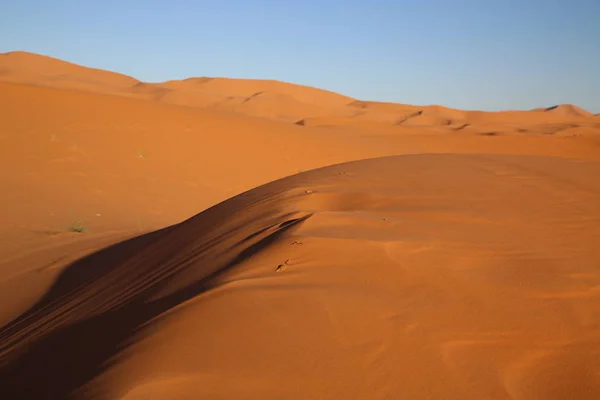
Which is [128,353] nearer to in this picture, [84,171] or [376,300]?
[376,300]

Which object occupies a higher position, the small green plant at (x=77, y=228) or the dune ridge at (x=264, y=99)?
the dune ridge at (x=264, y=99)

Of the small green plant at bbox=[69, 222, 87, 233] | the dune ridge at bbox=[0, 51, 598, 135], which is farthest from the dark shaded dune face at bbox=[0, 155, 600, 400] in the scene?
the dune ridge at bbox=[0, 51, 598, 135]

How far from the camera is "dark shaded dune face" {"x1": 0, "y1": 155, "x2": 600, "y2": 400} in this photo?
199 centimetres

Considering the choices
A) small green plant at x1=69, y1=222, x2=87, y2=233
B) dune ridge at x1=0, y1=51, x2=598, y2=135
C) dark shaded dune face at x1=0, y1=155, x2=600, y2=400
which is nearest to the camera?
dark shaded dune face at x1=0, y1=155, x2=600, y2=400

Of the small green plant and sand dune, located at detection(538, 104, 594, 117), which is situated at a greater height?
sand dune, located at detection(538, 104, 594, 117)

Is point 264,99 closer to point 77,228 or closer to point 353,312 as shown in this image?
point 77,228

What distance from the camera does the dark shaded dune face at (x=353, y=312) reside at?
6.51 ft

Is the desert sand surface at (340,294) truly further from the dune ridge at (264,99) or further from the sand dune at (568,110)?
the sand dune at (568,110)

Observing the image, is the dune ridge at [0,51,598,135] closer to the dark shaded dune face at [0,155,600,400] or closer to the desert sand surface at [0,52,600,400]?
the desert sand surface at [0,52,600,400]

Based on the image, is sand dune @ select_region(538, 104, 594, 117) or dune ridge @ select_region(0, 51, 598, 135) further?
sand dune @ select_region(538, 104, 594, 117)

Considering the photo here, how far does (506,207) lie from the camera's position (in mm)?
Answer: 4211

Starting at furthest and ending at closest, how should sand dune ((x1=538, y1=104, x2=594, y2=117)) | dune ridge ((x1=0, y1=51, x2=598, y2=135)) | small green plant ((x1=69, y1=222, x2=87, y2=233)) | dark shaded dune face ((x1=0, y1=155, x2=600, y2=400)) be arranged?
sand dune ((x1=538, y1=104, x2=594, y2=117)), dune ridge ((x1=0, y1=51, x2=598, y2=135)), small green plant ((x1=69, y1=222, x2=87, y2=233)), dark shaded dune face ((x1=0, y1=155, x2=600, y2=400))

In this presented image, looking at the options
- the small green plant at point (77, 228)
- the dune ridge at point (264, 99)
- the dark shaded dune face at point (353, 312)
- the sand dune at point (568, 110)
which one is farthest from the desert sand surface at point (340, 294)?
the sand dune at point (568, 110)

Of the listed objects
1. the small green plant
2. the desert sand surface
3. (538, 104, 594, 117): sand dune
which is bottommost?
the small green plant
